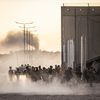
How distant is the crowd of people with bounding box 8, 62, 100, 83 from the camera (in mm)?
7469

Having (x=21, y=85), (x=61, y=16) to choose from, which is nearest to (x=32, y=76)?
(x=21, y=85)

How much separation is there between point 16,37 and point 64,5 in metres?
0.72

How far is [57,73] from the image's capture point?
7.49 meters

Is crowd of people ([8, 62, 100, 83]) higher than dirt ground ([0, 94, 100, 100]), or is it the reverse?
crowd of people ([8, 62, 100, 83])

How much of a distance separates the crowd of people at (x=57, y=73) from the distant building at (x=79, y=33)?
10 cm

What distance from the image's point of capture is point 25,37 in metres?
7.48

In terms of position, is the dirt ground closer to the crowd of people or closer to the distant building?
the crowd of people

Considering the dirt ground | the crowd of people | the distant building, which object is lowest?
the dirt ground

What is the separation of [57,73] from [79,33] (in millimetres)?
567

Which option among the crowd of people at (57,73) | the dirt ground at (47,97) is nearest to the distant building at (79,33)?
the crowd of people at (57,73)

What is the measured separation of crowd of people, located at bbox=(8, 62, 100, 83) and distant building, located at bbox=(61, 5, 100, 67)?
0.10m

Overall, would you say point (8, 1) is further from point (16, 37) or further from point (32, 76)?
point (32, 76)

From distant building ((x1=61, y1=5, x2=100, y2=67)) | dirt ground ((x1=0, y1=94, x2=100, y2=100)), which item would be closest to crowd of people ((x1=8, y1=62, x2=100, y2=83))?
distant building ((x1=61, y1=5, x2=100, y2=67))

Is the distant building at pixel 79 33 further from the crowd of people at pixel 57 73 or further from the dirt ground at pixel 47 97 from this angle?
the dirt ground at pixel 47 97
